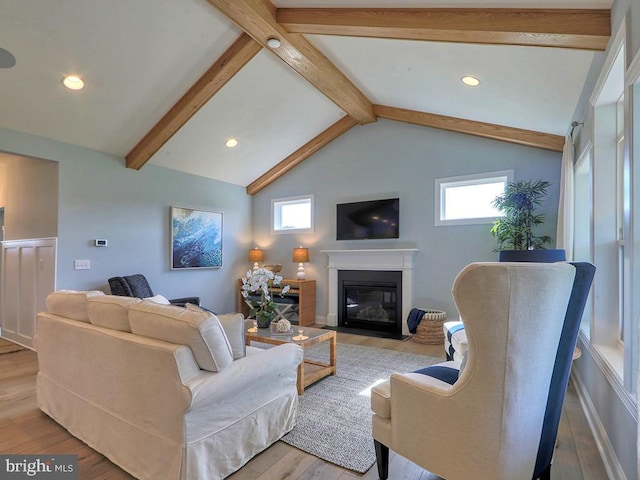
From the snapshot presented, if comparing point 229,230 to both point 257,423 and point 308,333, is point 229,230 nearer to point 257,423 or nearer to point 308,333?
point 308,333

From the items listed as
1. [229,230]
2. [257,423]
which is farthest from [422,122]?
[257,423]

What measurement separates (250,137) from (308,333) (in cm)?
328

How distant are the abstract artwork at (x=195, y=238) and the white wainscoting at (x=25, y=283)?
155cm

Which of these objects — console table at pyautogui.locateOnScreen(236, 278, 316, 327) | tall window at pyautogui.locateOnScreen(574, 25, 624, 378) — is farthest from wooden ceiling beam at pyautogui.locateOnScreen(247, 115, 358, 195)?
tall window at pyautogui.locateOnScreen(574, 25, 624, 378)

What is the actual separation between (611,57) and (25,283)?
6435mm

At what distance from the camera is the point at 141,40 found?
3.28 metres

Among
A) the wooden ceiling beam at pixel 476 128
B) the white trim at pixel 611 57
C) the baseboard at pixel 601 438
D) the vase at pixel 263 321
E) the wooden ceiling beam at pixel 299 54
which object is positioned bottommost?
the baseboard at pixel 601 438

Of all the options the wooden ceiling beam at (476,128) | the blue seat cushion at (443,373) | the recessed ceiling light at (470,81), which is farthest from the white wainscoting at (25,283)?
the recessed ceiling light at (470,81)

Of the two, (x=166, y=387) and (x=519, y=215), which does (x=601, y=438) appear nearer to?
(x=519, y=215)

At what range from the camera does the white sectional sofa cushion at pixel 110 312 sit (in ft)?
6.86

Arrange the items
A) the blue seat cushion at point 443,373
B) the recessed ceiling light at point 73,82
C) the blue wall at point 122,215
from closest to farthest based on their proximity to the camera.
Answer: the blue seat cushion at point 443,373 < the recessed ceiling light at point 73,82 < the blue wall at point 122,215

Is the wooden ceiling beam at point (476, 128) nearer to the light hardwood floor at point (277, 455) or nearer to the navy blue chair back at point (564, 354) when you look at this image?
the light hardwood floor at point (277, 455)

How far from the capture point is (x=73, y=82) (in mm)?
3520

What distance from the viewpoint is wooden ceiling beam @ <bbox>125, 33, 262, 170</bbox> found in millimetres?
3699
